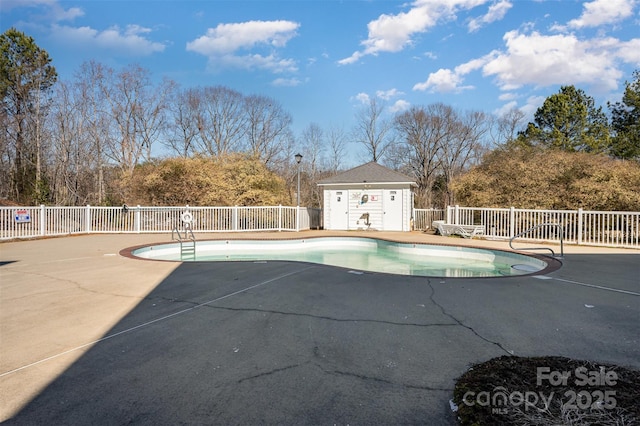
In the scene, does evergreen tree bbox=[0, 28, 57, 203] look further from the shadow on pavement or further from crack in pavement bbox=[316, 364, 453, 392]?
crack in pavement bbox=[316, 364, 453, 392]

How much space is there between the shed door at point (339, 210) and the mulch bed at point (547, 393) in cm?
1382

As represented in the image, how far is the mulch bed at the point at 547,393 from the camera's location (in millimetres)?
1749

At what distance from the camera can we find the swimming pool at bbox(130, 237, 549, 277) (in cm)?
789

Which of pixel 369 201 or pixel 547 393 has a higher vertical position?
pixel 369 201

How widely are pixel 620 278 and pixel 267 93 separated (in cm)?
2789

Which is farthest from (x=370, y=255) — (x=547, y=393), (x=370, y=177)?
(x=547, y=393)

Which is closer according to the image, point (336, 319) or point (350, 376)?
point (350, 376)

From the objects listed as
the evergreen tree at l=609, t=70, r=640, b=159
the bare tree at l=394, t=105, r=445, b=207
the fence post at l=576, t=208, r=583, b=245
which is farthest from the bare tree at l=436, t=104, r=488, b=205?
the fence post at l=576, t=208, r=583, b=245

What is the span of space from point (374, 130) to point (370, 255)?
870 inches

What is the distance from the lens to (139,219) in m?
14.3

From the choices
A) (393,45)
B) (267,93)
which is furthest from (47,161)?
(393,45)

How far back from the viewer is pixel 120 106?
23.2 metres

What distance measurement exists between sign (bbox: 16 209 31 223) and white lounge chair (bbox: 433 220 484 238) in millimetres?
14946

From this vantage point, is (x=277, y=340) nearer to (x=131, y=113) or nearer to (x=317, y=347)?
(x=317, y=347)
